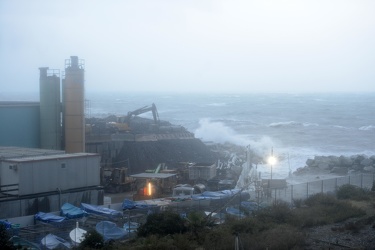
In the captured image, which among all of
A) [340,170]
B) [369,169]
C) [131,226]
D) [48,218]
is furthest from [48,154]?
[369,169]

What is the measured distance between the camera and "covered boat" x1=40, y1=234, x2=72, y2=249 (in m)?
13.6

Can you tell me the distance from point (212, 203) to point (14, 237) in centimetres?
825

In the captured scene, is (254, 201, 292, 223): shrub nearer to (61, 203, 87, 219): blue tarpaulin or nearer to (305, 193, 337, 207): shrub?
(305, 193, 337, 207): shrub

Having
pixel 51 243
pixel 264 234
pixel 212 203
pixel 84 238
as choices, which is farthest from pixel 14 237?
pixel 212 203

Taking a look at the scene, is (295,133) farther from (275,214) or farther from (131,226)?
(131,226)

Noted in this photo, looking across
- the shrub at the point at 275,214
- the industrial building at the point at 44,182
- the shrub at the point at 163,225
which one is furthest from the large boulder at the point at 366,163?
the shrub at the point at 163,225

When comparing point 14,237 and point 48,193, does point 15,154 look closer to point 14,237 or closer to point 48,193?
point 48,193

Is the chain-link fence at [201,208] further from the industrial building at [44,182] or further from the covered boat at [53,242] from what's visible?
the industrial building at [44,182]

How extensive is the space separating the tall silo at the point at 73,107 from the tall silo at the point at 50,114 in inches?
17.6

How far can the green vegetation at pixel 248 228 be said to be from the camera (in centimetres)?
1284

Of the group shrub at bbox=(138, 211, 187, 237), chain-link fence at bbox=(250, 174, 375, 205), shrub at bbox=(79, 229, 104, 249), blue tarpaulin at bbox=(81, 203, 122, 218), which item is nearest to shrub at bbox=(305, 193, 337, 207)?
chain-link fence at bbox=(250, 174, 375, 205)

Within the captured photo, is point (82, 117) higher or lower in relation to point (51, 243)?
higher

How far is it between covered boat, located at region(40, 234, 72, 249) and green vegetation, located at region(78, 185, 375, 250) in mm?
1292

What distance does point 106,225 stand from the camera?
49.9 ft
